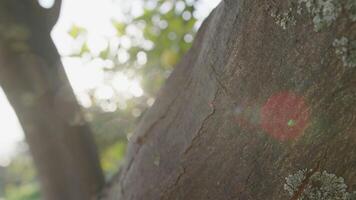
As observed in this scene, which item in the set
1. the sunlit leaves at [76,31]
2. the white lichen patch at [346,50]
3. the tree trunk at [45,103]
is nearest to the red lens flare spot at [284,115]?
the white lichen patch at [346,50]

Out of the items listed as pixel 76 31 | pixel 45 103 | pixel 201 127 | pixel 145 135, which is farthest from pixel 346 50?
pixel 76 31

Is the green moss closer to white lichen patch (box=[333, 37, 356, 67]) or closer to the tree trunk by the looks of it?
the tree trunk

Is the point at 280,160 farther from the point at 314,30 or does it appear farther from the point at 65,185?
the point at 65,185

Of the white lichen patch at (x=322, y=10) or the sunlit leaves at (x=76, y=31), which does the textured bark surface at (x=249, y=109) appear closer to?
the white lichen patch at (x=322, y=10)

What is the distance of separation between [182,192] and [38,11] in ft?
4.28

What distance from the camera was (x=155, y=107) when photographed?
152 cm

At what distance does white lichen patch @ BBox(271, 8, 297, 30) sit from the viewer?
0.95 metres

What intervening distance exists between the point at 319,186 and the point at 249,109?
215 mm

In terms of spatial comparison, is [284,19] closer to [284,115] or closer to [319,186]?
[284,115]

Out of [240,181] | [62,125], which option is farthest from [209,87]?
[62,125]

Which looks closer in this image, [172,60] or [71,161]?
[71,161]

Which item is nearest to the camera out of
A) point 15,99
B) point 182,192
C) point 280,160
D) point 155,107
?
point 280,160

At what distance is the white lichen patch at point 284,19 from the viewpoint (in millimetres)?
950

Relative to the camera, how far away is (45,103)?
7.30 ft
